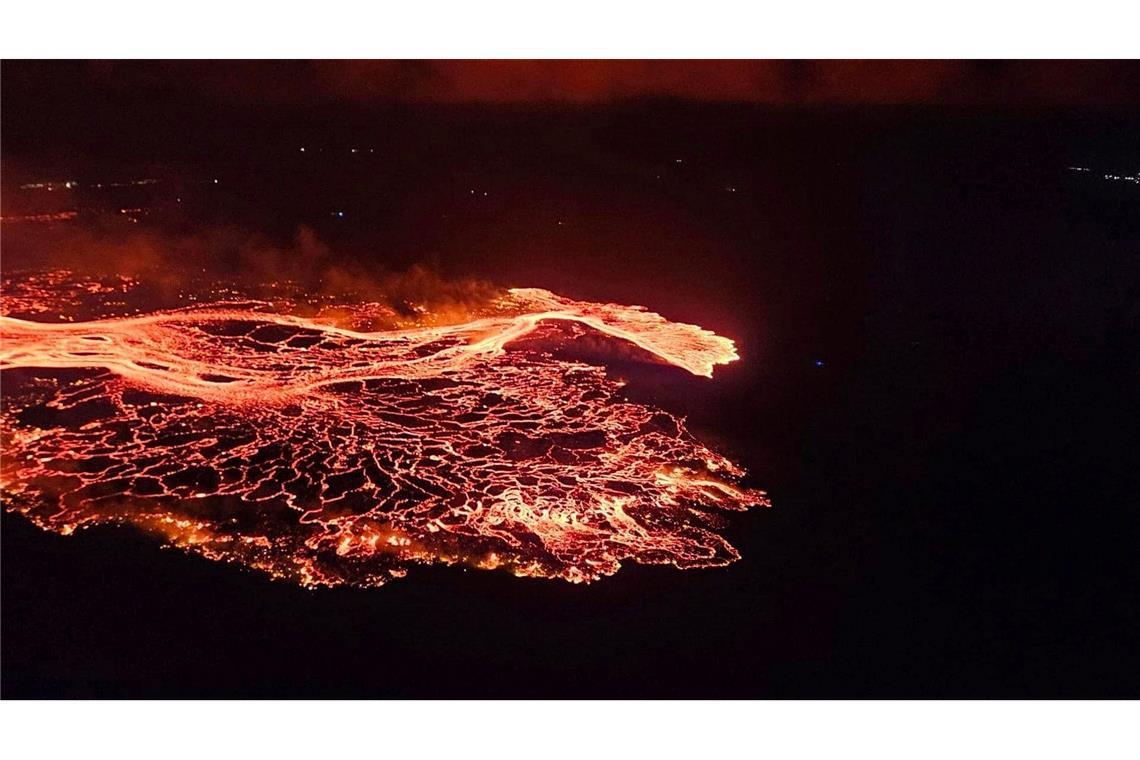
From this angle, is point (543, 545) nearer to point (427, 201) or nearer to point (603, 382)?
point (603, 382)

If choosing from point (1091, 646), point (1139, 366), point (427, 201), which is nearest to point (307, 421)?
point (1091, 646)

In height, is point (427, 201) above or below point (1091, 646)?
above

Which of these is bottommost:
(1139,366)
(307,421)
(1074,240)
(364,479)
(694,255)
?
(364,479)

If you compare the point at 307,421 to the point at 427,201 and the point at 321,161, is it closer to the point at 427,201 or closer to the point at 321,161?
the point at 427,201

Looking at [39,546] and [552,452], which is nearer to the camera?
[39,546]

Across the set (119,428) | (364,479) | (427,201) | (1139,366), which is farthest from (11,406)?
(427,201)

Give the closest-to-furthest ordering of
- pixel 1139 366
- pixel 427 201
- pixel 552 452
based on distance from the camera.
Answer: pixel 552 452
pixel 1139 366
pixel 427 201

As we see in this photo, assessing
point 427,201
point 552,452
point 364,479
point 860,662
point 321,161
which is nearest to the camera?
point 860,662
